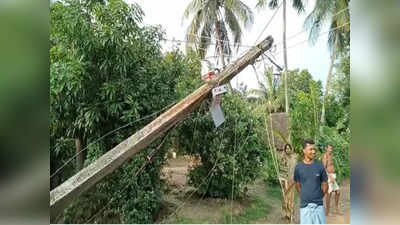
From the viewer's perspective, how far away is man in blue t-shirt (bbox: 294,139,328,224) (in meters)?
2.36

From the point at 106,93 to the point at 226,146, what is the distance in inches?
67.9

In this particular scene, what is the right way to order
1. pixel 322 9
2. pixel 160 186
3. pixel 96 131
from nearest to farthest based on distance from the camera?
pixel 96 131 → pixel 160 186 → pixel 322 9

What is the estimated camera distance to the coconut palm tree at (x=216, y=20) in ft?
15.8

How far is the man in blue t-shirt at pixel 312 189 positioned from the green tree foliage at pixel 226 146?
1.38m

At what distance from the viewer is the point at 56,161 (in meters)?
3.38

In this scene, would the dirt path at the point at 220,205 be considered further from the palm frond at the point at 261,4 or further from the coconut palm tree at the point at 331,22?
the palm frond at the point at 261,4

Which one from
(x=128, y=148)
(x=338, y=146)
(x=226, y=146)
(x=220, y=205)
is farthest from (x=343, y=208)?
(x=128, y=148)

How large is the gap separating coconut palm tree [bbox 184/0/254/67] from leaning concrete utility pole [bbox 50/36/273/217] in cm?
175

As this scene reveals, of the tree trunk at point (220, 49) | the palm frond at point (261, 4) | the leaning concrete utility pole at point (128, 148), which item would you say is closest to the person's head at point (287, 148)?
the tree trunk at point (220, 49)

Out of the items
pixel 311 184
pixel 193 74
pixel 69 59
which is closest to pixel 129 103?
pixel 69 59

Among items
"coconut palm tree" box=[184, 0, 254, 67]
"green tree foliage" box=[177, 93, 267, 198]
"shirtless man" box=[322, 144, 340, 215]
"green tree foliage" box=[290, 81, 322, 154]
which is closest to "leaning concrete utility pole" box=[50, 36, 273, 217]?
"green tree foliage" box=[177, 93, 267, 198]

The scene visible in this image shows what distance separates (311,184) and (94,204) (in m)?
2.48

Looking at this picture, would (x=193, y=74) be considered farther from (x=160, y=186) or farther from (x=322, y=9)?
(x=322, y=9)
